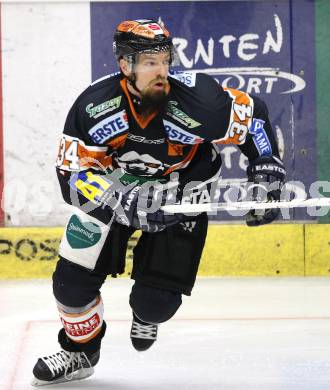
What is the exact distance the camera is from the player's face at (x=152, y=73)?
10.5ft

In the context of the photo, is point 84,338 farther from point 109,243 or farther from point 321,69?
point 321,69

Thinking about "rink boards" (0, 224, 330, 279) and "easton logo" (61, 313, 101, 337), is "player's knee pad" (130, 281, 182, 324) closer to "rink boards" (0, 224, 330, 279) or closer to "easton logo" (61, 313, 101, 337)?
"easton logo" (61, 313, 101, 337)

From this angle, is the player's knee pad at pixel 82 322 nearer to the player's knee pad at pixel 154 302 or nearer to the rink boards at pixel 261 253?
the player's knee pad at pixel 154 302

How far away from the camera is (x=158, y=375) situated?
11.7 feet

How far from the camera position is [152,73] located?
127 inches

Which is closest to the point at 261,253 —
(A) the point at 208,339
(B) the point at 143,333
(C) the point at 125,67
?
(A) the point at 208,339

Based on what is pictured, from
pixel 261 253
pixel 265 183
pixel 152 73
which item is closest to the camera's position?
pixel 152 73

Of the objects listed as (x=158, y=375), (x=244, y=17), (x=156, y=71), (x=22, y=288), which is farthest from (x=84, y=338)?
(x=244, y=17)

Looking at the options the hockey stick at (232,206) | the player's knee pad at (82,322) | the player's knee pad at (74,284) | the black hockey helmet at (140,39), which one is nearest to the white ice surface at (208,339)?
the player's knee pad at (82,322)

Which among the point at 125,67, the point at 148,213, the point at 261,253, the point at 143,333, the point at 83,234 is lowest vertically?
the point at 261,253

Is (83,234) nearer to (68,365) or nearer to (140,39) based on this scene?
(68,365)

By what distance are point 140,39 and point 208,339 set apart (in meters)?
1.43

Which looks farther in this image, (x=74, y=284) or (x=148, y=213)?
(x=74, y=284)

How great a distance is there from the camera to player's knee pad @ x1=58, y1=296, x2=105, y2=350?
348cm
